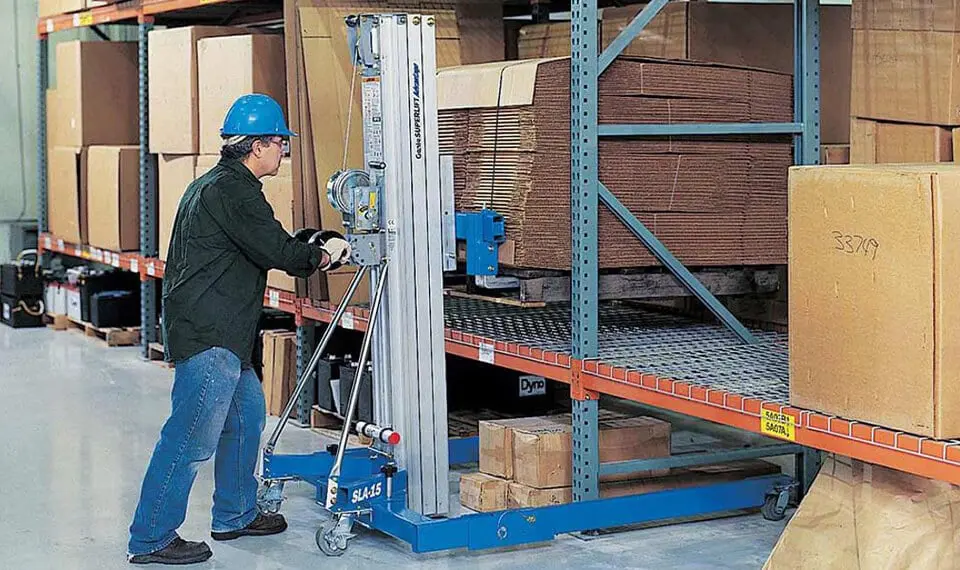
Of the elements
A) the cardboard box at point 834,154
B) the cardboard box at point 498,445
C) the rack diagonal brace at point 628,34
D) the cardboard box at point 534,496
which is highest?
the rack diagonal brace at point 628,34

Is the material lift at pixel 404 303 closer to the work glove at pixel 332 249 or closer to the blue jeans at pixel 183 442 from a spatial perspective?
the work glove at pixel 332 249

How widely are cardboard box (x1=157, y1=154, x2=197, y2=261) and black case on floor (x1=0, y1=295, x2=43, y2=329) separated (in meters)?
2.57

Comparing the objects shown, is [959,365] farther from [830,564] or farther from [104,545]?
[104,545]

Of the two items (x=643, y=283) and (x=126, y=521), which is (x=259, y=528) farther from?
(x=643, y=283)

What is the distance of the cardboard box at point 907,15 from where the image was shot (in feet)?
18.7

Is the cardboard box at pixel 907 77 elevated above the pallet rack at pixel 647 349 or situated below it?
above

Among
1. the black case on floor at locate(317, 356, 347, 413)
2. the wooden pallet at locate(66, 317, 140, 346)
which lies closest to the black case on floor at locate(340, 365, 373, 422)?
the black case on floor at locate(317, 356, 347, 413)

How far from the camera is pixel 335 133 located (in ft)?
26.8

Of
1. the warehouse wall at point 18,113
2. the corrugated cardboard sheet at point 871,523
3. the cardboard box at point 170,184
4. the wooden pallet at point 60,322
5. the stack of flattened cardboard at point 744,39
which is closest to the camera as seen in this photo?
the corrugated cardboard sheet at point 871,523

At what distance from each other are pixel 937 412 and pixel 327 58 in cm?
462

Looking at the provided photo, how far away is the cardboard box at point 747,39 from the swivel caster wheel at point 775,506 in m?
2.05

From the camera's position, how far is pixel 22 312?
1280 cm

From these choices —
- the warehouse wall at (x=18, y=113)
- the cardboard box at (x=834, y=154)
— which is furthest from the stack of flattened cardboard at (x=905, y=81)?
the warehouse wall at (x=18, y=113)

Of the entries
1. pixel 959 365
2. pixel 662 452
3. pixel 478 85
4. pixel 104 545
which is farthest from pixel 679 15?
pixel 104 545
